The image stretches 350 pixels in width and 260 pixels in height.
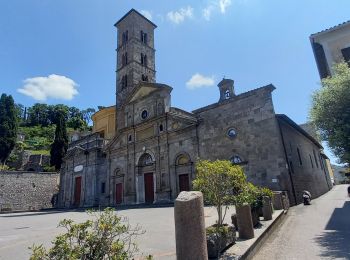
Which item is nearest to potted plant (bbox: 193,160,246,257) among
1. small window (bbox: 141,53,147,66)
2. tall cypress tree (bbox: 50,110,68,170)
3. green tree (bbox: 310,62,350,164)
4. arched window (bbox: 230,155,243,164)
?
green tree (bbox: 310,62,350,164)

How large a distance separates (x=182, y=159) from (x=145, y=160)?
16.0 ft

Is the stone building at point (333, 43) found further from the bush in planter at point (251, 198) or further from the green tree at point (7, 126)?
the green tree at point (7, 126)

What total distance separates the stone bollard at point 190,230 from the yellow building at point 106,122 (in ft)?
101

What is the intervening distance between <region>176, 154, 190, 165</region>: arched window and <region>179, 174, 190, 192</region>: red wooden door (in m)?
1.09

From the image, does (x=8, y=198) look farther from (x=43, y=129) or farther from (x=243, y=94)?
(x=43, y=129)

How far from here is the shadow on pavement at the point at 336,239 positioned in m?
5.98

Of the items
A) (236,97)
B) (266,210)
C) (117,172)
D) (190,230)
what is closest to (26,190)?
(117,172)

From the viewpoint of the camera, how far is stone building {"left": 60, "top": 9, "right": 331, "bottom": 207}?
17328mm

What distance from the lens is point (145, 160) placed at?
2539cm

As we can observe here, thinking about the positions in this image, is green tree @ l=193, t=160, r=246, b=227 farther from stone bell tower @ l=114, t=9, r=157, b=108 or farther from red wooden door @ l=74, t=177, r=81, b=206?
red wooden door @ l=74, t=177, r=81, b=206

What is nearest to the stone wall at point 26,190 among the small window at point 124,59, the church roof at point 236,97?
the small window at point 124,59

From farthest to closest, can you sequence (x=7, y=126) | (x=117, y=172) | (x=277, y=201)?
(x=7, y=126) < (x=117, y=172) < (x=277, y=201)

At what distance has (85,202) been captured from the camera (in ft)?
95.9

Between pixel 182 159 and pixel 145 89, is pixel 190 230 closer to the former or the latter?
pixel 182 159
